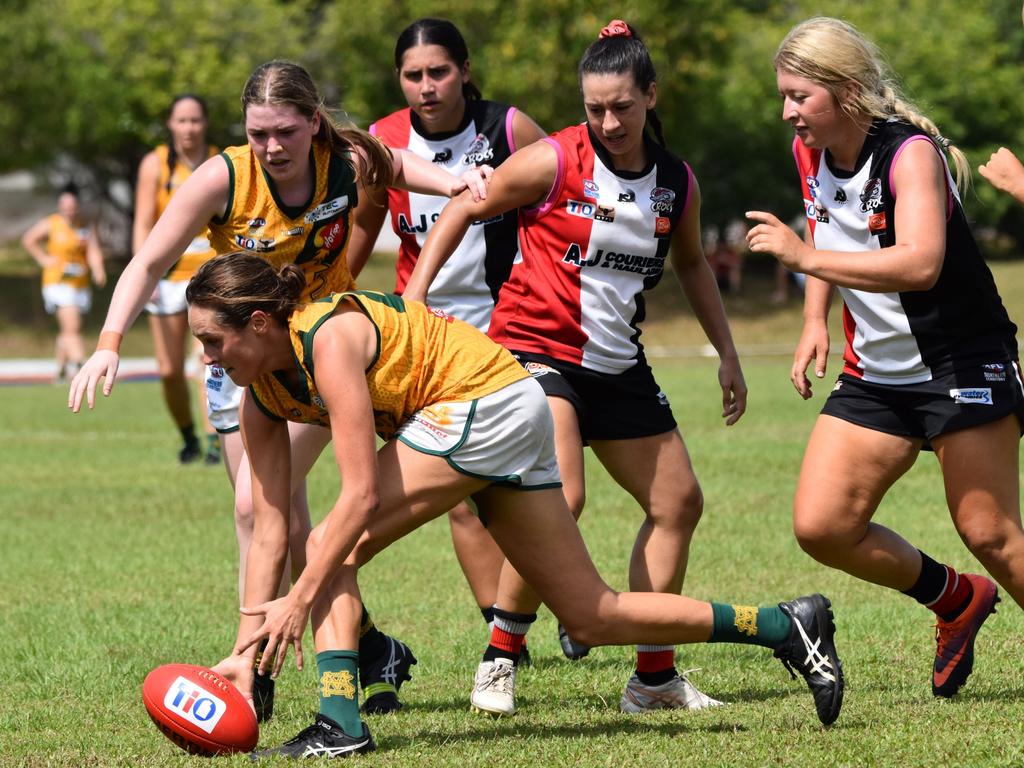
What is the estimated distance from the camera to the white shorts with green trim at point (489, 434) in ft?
15.2

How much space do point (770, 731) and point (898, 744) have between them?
0.42m

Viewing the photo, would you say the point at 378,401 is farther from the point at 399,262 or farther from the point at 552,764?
the point at 399,262

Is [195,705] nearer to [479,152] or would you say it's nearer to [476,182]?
[476,182]

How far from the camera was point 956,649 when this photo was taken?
17.3 ft

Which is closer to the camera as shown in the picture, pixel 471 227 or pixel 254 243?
pixel 254 243

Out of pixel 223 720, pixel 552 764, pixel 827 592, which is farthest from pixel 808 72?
pixel 827 592

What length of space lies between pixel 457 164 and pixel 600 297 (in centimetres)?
118

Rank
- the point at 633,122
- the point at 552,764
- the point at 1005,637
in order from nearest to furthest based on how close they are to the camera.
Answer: the point at 552,764 → the point at 633,122 → the point at 1005,637

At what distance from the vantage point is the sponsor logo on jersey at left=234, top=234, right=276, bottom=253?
17.7 ft

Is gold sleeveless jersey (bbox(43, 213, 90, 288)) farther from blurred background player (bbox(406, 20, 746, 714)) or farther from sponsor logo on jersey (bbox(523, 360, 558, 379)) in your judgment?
sponsor logo on jersey (bbox(523, 360, 558, 379))

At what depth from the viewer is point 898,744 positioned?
4574 mm

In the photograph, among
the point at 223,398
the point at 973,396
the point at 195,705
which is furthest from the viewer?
the point at 223,398

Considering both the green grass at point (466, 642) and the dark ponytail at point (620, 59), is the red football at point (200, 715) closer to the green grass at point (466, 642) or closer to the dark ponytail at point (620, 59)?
the green grass at point (466, 642)

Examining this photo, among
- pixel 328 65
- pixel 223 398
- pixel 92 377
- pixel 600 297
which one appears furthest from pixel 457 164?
pixel 328 65
